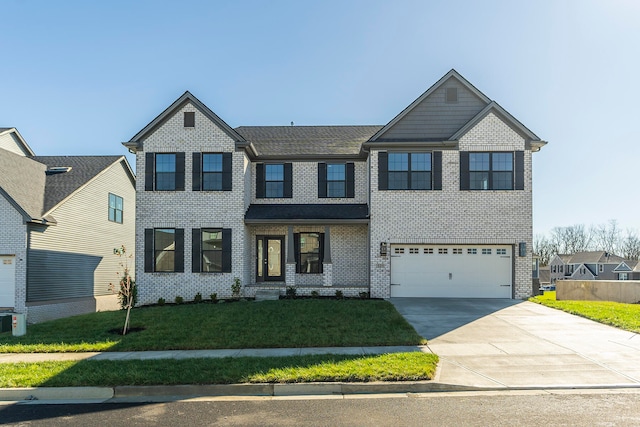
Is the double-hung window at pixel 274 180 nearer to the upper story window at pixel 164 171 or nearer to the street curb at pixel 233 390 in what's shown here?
the upper story window at pixel 164 171

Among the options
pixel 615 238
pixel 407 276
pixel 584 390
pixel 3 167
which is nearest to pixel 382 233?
pixel 407 276

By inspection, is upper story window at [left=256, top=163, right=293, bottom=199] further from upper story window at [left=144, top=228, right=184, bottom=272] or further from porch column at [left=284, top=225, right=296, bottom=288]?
upper story window at [left=144, top=228, right=184, bottom=272]

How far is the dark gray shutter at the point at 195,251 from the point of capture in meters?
18.4

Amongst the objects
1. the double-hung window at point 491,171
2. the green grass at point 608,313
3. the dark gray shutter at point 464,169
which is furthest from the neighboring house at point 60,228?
the green grass at point 608,313

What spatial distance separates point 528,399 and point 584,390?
1.16 m

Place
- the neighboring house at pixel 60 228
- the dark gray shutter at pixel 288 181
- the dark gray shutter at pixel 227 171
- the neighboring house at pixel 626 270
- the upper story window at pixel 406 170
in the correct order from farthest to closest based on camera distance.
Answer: the neighboring house at pixel 626 270, the dark gray shutter at pixel 288 181, the dark gray shutter at pixel 227 171, the upper story window at pixel 406 170, the neighboring house at pixel 60 228

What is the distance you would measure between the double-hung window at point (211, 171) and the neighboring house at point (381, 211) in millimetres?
42

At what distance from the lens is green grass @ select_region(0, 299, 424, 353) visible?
10398 mm

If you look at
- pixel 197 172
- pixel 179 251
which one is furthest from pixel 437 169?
pixel 179 251

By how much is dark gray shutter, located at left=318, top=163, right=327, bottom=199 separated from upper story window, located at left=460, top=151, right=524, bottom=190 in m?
5.77

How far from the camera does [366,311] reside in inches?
567

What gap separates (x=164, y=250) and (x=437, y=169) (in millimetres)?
11662

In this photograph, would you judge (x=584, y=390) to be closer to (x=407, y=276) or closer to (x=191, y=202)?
(x=407, y=276)

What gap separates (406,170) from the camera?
18.3 metres
